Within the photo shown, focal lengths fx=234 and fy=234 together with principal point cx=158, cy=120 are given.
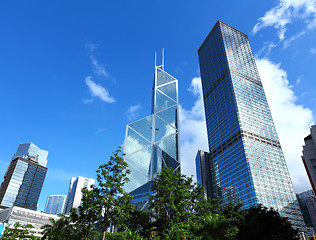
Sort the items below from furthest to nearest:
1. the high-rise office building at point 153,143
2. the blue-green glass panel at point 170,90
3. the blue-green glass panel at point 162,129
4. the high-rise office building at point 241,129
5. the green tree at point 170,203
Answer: the blue-green glass panel at point 170,90 → the blue-green glass panel at point 162,129 → the high-rise office building at point 153,143 → the high-rise office building at point 241,129 → the green tree at point 170,203

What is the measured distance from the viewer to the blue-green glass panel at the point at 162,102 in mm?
149837

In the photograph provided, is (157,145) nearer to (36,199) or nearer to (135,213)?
(135,213)

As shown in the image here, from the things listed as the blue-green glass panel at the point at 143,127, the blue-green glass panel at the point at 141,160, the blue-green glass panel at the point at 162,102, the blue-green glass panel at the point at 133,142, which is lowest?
the blue-green glass panel at the point at 141,160

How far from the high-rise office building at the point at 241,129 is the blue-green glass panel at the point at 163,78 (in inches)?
1080

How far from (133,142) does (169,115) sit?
103ft

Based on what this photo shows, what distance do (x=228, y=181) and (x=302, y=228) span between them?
37790 millimetres

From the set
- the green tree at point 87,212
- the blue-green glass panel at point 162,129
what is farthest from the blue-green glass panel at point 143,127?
the green tree at point 87,212

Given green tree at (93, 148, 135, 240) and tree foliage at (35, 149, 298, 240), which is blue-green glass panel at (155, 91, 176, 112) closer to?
tree foliage at (35, 149, 298, 240)

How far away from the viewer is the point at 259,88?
158 metres

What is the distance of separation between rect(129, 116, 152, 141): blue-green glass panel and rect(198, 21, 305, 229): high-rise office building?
42.4m

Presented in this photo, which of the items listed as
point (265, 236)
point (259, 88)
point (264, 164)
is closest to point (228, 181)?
point (264, 164)

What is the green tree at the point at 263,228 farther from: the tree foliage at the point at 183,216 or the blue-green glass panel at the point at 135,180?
the blue-green glass panel at the point at 135,180

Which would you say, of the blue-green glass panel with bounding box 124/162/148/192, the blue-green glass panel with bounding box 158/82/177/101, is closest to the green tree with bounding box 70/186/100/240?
the blue-green glass panel with bounding box 124/162/148/192

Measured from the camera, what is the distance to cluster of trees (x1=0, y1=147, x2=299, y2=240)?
2155 cm
